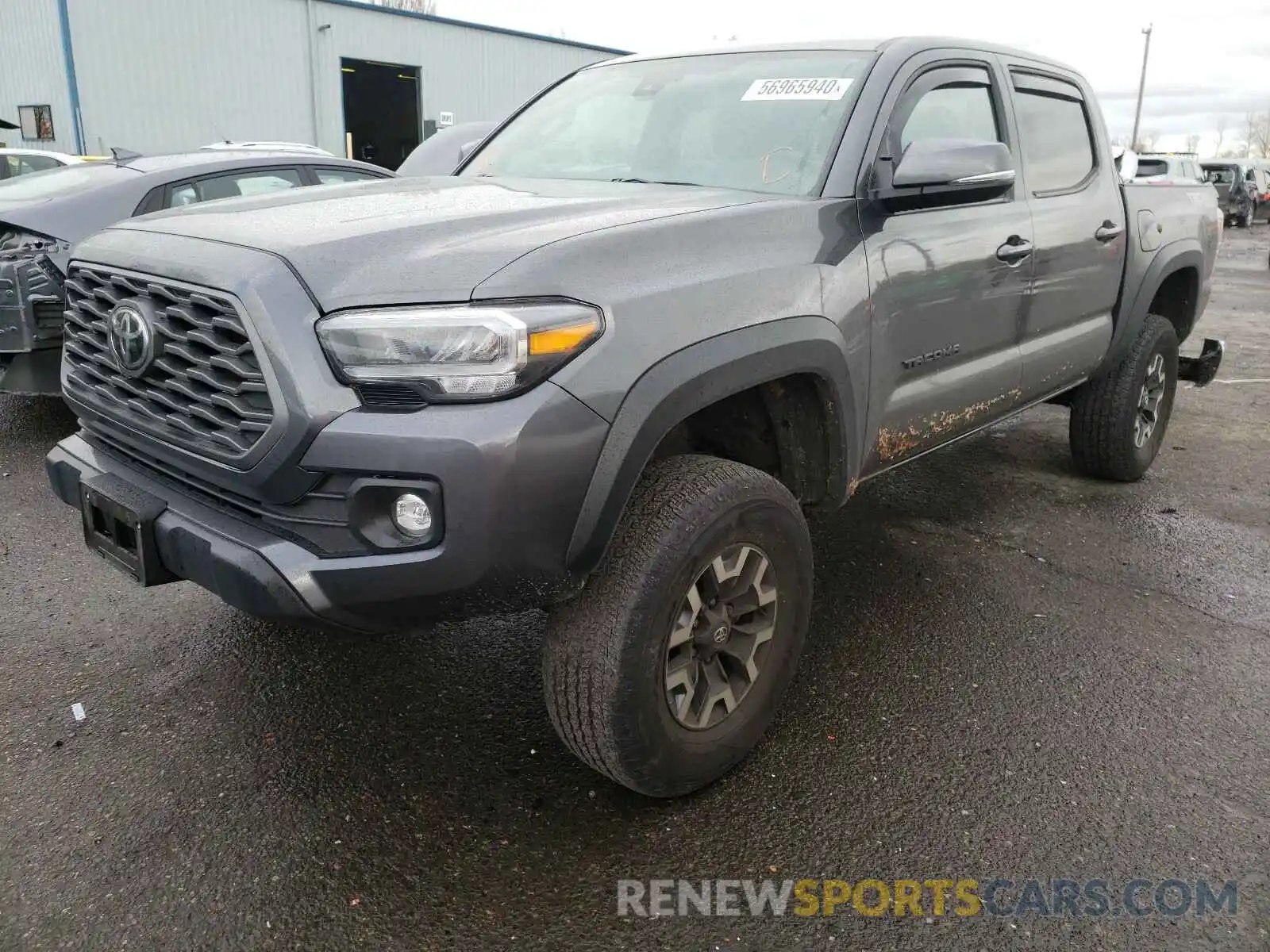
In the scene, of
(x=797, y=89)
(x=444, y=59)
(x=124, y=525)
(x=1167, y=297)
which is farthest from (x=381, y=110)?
(x=124, y=525)

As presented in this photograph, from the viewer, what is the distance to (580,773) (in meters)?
2.56

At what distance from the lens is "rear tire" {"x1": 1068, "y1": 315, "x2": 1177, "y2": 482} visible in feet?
15.0

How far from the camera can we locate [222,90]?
69.9 feet

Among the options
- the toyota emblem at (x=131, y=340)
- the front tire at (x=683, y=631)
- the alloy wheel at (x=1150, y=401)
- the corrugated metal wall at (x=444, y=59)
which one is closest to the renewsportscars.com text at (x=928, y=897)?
the front tire at (x=683, y=631)

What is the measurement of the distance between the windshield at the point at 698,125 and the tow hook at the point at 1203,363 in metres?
3.22

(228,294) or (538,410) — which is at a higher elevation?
(228,294)

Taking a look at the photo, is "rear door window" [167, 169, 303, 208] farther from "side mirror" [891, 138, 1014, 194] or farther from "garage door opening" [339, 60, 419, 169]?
"garage door opening" [339, 60, 419, 169]

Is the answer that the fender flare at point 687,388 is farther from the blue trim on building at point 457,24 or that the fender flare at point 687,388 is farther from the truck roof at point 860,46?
the blue trim on building at point 457,24

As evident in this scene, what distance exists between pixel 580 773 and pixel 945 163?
1861 mm

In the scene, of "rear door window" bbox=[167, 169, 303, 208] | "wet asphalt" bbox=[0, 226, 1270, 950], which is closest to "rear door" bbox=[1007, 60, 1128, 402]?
"wet asphalt" bbox=[0, 226, 1270, 950]

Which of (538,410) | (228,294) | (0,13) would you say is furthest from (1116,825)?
(0,13)

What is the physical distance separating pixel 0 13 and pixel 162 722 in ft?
75.4

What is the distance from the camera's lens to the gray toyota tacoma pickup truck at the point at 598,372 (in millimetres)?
1927

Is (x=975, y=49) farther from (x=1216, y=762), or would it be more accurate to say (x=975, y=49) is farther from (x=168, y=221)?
(x=168, y=221)
